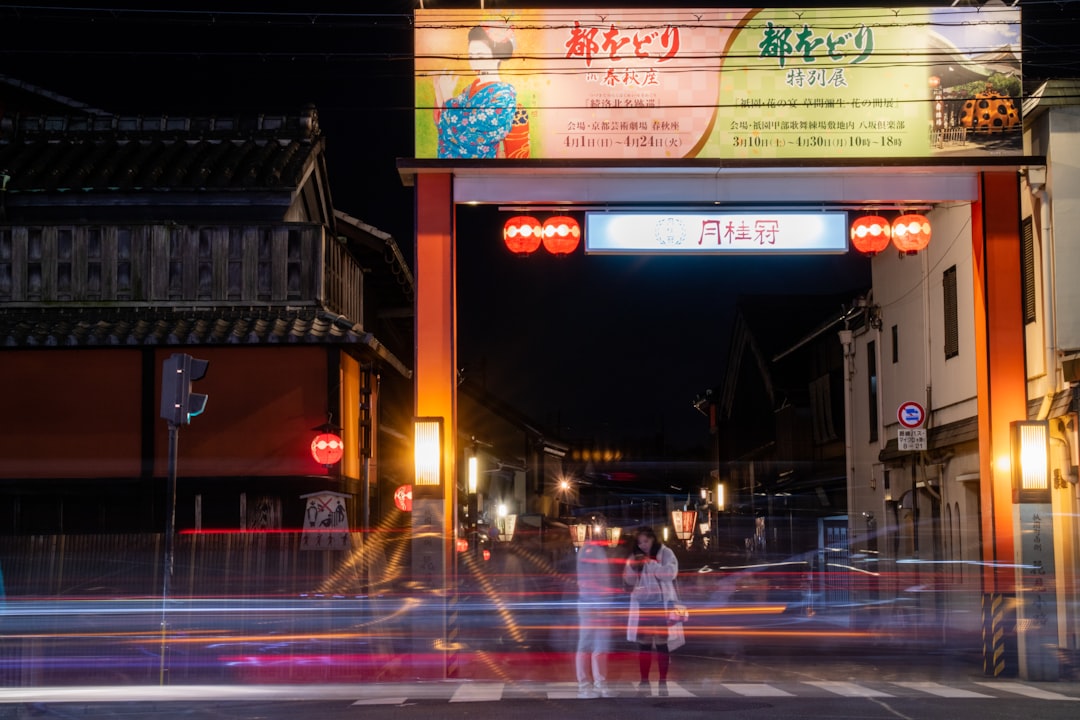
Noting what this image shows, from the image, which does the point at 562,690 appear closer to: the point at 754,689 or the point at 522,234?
the point at 754,689

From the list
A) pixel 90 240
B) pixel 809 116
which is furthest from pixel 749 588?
pixel 90 240

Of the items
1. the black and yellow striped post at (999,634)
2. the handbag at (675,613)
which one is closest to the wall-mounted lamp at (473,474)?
the black and yellow striped post at (999,634)

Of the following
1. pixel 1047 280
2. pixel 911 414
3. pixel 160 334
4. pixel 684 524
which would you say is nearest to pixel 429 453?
pixel 160 334

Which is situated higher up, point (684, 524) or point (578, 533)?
point (684, 524)

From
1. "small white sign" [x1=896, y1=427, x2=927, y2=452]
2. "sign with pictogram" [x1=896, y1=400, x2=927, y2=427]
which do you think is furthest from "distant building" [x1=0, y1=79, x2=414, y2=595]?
"sign with pictogram" [x1=896, y1=400, x2=927, y2=427]

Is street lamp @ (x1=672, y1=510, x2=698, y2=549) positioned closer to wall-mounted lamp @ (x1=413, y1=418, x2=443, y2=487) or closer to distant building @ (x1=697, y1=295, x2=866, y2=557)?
distant building @ (x1=697, y1=295, x2=866, y2=557)

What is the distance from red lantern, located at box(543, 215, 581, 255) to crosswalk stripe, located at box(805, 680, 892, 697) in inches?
307

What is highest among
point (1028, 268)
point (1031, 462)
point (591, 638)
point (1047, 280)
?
point (1028, 268)

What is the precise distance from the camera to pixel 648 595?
14.5 meters

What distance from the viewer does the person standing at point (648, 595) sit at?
14.3 m

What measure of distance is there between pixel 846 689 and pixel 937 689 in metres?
1.15

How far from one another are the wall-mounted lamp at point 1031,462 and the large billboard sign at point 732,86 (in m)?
4.49

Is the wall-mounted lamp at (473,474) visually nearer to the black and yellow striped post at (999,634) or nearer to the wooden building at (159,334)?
the wooden building at (159,334)

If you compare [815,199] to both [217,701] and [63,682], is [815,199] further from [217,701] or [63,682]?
[63,682]
